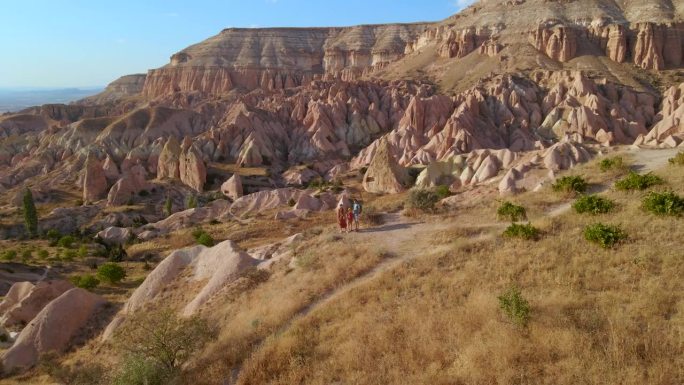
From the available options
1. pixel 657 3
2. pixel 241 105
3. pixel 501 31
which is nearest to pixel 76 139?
pixel 241 105

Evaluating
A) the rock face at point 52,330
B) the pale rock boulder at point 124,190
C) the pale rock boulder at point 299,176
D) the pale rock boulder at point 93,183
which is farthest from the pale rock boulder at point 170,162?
the rock face at point 52,330

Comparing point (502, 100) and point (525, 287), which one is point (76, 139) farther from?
point (525, 287)

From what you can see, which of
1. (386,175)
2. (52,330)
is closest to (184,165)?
(386,175)

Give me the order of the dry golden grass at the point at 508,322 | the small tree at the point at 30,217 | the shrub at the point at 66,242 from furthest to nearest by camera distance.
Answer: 1. the small tree at the point at 30,217
2. the shrub at the point at 66,242
3. the dry golden grass at the point at 508,322

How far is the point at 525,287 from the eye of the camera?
414 inches

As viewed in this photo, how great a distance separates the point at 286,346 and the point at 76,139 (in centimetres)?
9252

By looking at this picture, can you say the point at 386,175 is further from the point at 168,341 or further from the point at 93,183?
the point at 93,183

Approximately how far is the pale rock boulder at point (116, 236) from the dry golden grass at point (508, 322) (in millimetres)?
31426

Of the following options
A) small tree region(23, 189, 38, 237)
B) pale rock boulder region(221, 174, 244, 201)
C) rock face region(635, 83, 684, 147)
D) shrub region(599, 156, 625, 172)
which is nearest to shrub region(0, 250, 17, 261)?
small tree region(23, 189, 38, 237)

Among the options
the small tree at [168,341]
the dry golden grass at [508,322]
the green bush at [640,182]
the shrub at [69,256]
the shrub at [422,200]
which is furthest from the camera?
the shrub at [69,256]

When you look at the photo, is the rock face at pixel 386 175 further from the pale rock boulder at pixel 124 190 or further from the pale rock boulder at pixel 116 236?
the pale rock boulder at pixel 124 190

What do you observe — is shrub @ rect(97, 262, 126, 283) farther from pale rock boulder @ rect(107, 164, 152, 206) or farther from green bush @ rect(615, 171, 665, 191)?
pale rock boulder @ rect(107, 164, 152, 206)

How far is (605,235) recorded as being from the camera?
11.7 meters

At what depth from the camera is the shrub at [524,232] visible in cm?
1312
